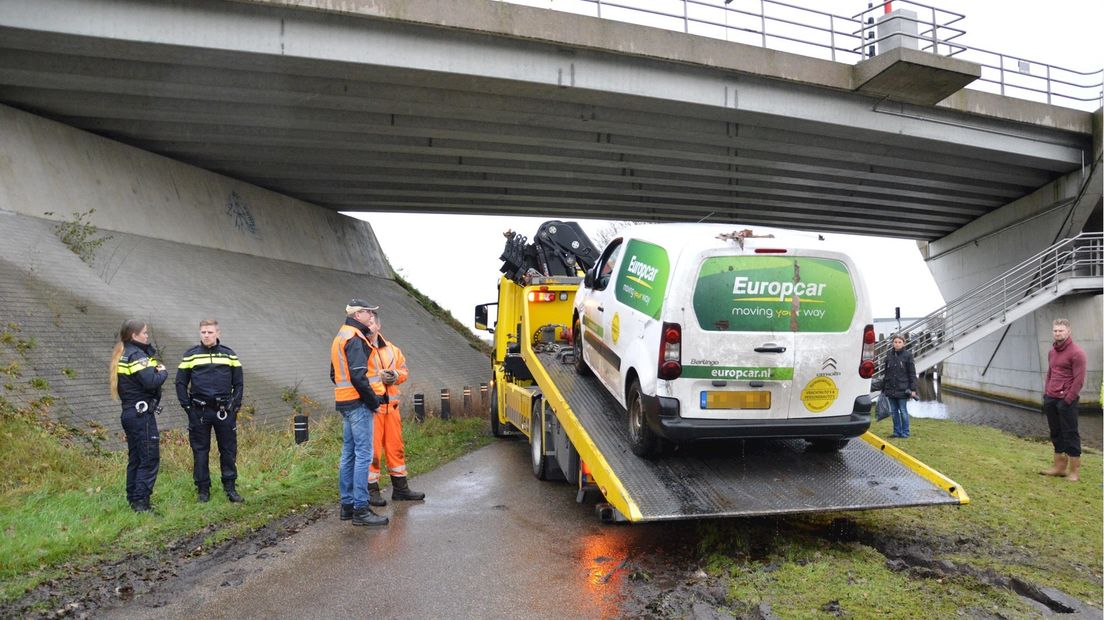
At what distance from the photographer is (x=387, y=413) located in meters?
7.42

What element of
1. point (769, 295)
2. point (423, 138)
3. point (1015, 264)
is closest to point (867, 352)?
point (769, 295)

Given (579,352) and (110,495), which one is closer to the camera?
(110,495)

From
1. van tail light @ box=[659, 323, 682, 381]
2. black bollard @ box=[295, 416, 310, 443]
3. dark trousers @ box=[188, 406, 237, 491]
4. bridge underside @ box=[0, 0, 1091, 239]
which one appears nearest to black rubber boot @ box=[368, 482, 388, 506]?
dark trousers @ box=[188, 406, 237, 491]

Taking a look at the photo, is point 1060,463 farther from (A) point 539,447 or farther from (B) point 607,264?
(A) point 539,447

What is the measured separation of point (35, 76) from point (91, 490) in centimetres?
938

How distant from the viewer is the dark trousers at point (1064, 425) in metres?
8.02

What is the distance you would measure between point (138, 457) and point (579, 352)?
4.23m

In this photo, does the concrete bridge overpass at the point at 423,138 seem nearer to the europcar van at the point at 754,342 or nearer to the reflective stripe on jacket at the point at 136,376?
the reflective stripe on jacket at the point at 136,376

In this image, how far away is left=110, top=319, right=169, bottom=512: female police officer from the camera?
6578mm

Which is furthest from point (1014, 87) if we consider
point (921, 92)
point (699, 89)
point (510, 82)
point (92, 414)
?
point (92, 414)

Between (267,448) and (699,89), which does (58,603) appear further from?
(699,89)

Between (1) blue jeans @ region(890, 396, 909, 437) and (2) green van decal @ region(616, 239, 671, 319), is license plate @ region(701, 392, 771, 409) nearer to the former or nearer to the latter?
(2) green van decal @ region(616, 239, 671, 319)

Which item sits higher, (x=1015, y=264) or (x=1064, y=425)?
(x=1015, y=264)

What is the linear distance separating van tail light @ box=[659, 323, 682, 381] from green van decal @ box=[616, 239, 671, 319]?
0.22 metres
